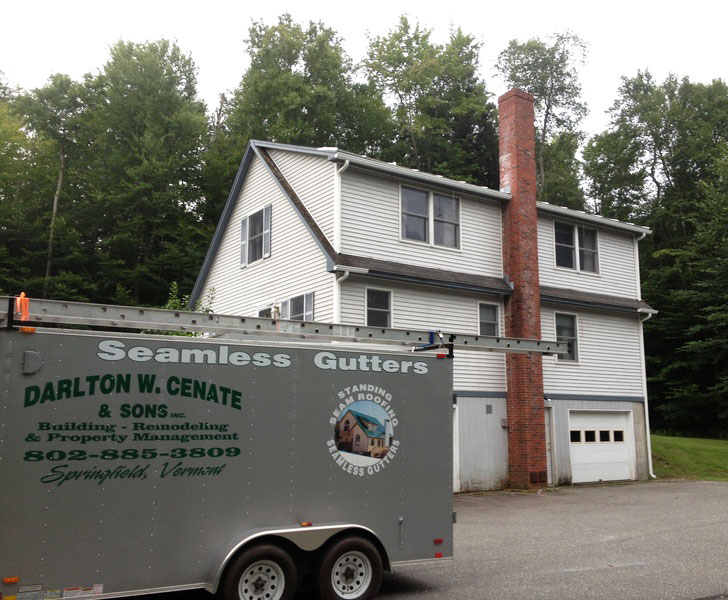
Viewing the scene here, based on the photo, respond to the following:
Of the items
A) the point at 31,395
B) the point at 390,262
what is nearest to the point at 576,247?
the point at 390,262

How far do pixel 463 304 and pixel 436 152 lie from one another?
2608cm

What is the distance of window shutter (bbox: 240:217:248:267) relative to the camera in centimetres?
2373

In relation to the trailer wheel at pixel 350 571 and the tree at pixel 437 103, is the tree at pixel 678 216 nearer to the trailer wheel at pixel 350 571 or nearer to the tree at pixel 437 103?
the tree at pixel 437 103

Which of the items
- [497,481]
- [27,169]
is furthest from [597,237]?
[27,169]

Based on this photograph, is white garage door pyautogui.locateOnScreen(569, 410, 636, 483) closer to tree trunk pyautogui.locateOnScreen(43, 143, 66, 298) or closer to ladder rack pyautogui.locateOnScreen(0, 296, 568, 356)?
ladder rack pyautogui.locateOnScreen(0, 296, 568, 356)

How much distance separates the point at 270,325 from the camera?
27.4 ft

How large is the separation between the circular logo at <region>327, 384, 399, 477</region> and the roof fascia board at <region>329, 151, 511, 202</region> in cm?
1158

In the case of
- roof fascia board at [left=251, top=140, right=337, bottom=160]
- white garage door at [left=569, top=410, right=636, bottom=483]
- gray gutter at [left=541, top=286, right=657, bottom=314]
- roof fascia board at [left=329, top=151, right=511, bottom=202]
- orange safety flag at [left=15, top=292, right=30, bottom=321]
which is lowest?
white garage door at [left=569, top=410, right=636, bottom=483]

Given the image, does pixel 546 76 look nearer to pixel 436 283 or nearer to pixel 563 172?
pixel 563 172

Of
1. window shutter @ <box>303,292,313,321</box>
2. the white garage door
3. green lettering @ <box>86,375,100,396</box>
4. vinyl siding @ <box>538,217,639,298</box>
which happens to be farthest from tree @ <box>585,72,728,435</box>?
green lettering @ <box>86,375,100,396</box>

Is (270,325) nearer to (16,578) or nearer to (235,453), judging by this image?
(235,453)

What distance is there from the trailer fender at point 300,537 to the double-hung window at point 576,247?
1716 centimetres

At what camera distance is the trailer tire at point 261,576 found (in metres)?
7.36

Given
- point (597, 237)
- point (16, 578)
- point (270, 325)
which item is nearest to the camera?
point (16, 578)
